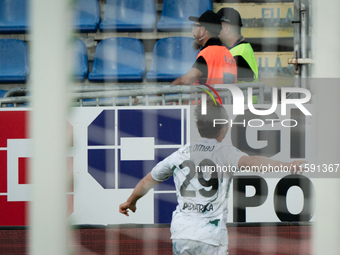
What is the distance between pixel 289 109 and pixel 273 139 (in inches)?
9.2

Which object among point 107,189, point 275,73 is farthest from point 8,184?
point 275,73

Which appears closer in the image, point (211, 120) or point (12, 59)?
point (211, 120)

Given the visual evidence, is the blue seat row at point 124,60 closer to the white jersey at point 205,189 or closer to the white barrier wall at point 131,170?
the white barrier wall at point 131,170

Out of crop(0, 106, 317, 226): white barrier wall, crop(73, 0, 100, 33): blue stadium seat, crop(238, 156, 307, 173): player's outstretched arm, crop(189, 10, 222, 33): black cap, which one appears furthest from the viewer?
crop(189, 10, 222, 33): black cap

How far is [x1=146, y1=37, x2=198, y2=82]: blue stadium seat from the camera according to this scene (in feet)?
7.75

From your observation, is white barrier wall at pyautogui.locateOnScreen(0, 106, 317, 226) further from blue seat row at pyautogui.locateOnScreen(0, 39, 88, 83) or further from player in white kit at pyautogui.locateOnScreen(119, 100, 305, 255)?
blue seat row at pyautogui.locateOnScreen(0, 39, 88, 83)

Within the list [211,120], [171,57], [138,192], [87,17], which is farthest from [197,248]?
[171,57]

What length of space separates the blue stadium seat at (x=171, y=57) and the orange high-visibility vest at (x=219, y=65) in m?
0.50

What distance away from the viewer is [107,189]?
1611mm

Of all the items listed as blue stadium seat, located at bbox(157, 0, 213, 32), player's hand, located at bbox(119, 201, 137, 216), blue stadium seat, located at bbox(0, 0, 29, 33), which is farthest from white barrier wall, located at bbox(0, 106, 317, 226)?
blue stadium seat, located at bbox(157, 0, 213, 32)

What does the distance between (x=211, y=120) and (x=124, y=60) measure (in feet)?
3.66

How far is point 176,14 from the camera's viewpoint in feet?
8.02

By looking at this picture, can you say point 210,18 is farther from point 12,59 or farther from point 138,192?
point 12,59

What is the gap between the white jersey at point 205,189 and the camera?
1.40 m
